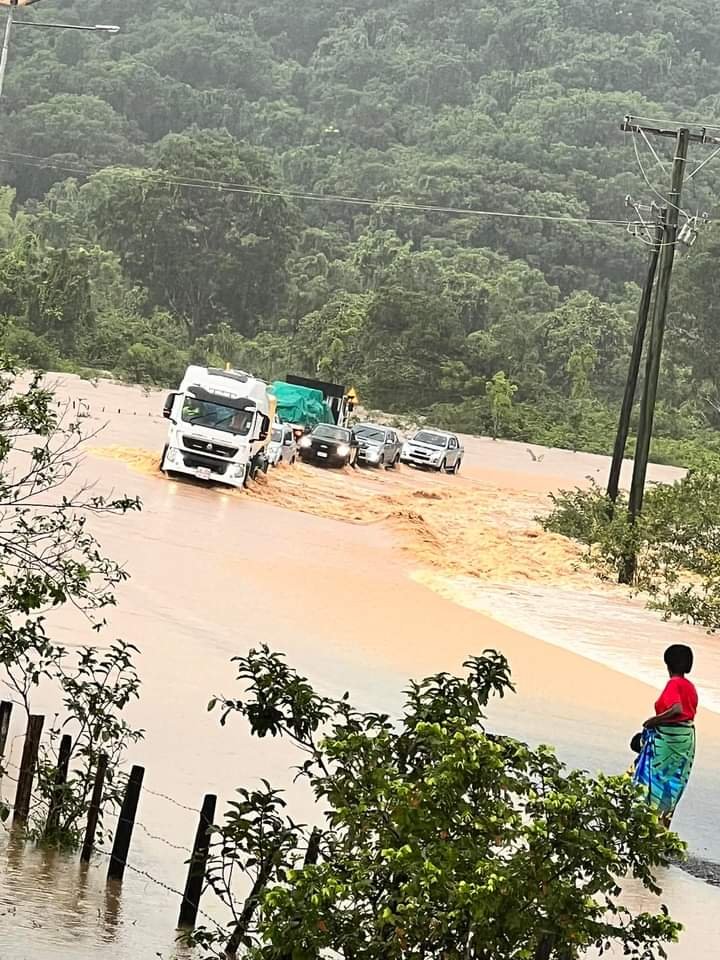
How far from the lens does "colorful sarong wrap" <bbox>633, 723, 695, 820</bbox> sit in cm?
1197

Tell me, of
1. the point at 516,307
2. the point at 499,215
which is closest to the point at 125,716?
the point at 516,307

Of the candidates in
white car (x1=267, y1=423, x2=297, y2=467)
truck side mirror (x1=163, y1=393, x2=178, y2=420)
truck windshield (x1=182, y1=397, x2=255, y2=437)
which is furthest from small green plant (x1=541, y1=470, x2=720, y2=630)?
white car (x1=267, y1=423, x2=297, y2=467)

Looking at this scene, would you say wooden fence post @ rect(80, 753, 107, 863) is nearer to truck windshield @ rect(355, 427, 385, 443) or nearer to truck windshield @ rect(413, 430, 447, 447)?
truck windshield @ rect(355, 427, 385, 443)

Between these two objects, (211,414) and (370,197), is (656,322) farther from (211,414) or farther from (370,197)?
(370,197)

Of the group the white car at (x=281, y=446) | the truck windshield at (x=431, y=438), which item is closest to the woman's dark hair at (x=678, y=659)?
the white car at (x=281, y=446)

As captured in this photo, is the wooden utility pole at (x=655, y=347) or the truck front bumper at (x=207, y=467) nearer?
the wooden utility pole at (x=655, y=347)

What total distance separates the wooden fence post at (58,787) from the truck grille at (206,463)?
31.5 m

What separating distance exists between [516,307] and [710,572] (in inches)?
3353

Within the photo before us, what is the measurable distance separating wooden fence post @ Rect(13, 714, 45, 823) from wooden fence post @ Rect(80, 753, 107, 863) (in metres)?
0.42

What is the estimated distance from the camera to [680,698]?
11.8 meters

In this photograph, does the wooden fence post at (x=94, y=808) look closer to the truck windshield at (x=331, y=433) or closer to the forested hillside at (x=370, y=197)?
the truck windshield at (x=331, y=433)

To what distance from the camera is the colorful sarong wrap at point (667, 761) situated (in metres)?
12.0

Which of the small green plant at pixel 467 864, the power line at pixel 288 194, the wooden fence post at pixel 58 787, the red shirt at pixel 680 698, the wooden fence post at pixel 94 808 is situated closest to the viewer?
the small green plant at pixel 467 864

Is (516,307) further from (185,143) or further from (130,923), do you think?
(130,923)
